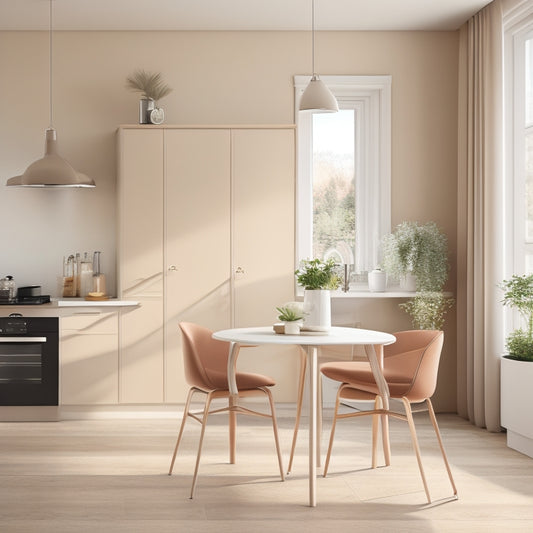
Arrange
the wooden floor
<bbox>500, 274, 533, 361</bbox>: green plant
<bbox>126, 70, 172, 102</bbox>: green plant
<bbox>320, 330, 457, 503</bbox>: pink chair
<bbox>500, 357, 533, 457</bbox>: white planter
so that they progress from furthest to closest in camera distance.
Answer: <bbox>126, 70, 172, 102</bbox>: green plant, <bbox>500, 274, 533, 361</bbox>: green plant, <bbox>500, 357, 533, 457</bbox>: white planter, <bbox>320, 330, 457, 503</bbox>: pink chair, the wooden floor

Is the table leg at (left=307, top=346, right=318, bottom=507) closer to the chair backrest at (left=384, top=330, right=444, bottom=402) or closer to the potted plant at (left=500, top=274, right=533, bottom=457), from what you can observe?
the chair backrest at (left=384, top=330, right=444, bottom=402)

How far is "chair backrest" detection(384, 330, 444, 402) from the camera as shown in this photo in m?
3.51

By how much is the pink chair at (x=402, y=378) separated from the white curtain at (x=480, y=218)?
44.5 inches

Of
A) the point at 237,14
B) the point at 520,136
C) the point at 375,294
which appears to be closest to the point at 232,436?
the point at 375,294

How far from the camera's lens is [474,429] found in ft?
16.7

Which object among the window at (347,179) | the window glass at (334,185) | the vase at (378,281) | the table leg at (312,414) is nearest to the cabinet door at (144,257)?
the window at (347,179)

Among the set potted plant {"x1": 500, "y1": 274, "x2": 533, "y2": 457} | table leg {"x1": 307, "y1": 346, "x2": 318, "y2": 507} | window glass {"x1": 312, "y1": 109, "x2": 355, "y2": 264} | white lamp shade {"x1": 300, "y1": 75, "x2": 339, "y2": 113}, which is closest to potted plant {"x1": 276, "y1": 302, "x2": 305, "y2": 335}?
table leg {"x1": 307, "y1": 346, "x2": 318, "y2": 507}

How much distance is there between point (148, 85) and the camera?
18.2 feet

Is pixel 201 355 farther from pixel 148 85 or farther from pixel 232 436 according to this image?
pixel 148 85

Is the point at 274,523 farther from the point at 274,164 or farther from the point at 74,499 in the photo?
the point at 274,164

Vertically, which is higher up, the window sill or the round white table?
the window sill

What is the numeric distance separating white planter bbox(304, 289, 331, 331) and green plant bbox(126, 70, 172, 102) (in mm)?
2614

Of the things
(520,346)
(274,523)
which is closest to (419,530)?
(274,523)

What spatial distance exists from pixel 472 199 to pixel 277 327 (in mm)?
2335
